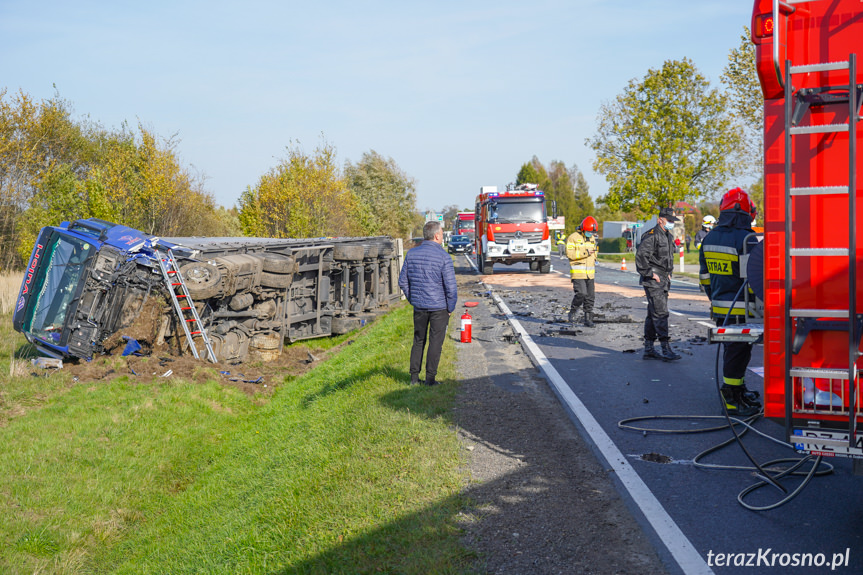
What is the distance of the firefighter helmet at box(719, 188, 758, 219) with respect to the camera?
21.0 feet

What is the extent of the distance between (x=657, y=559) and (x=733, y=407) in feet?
10.7

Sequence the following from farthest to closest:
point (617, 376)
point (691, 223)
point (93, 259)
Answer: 1. point (691, 223)
2. point (93, 259)
3. point (617, 376)

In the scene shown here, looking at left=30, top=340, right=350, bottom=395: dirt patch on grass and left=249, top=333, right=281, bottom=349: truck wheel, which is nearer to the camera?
left=30, top=340, right=350, bottom=395: dirt patch on grass

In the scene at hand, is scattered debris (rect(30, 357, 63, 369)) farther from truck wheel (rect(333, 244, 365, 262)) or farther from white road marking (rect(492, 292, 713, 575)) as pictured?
white road marking (rect(492, 292, 713, 575))

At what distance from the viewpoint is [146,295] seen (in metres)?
10.9

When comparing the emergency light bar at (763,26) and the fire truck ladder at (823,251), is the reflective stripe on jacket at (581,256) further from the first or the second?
the fire truck ladder at (823,251)

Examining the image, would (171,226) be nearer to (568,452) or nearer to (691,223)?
(568,452)

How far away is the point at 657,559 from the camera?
3590 mm

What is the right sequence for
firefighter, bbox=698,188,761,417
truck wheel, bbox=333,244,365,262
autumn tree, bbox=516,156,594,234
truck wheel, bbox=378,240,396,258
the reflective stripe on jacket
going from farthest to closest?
1. autumn tree, bbox=516,156,594,234
2. truck wheel, bbox=378,240,396,258
3. truck wheel, bbox=333,244,365,262
4. the reflective stripe on jacket
5. firefighter, bbox=698,188,761,417

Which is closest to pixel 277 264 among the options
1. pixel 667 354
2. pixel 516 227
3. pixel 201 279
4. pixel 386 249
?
pixel 201 279

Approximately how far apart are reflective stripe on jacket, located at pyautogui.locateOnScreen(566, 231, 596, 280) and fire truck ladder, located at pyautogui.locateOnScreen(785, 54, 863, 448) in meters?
8.52

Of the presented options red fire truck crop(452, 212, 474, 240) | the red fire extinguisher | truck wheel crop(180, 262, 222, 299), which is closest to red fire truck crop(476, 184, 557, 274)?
the red fire extinguisher

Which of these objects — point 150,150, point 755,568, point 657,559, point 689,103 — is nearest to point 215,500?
point 657,559

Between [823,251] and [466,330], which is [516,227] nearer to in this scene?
[466,330]
